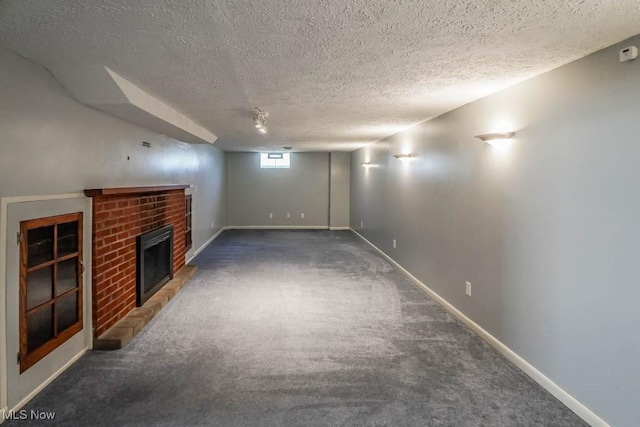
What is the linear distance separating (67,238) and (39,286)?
408 mm

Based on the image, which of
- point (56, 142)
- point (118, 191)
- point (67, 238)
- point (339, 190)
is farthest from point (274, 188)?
point (56, 142)

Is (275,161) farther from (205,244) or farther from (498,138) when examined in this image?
(498,138)

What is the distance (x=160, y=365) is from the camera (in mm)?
2818

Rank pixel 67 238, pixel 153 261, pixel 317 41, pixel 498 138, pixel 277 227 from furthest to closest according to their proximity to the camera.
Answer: pixel 277 227
pixel 153 261
pixel 498 138
pixel 67 238
pixel 317 41

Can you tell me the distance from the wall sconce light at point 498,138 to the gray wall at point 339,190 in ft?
25.3

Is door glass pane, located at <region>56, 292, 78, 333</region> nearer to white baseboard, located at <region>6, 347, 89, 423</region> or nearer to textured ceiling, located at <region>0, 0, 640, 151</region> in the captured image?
white baseboard, located at <region>6, 347, 89, 423</region>

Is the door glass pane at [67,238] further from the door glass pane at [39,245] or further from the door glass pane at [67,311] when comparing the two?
the door glass pane at [67,311]

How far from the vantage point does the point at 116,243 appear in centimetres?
345

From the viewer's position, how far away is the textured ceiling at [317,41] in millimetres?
1664

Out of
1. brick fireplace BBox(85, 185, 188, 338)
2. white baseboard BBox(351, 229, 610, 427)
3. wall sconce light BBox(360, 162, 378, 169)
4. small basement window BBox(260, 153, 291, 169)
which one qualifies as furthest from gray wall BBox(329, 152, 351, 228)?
brick fireplace BBox(85, 185, 188, 338)

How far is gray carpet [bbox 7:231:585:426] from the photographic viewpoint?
2.23m

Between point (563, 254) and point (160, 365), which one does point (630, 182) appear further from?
point (160, 365)

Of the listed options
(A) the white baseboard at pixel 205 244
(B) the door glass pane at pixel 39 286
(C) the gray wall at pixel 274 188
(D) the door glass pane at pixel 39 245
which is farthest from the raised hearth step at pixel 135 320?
(C) the gray wall at pixel 274 188

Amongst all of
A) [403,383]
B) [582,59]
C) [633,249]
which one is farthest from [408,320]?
[582,59]
